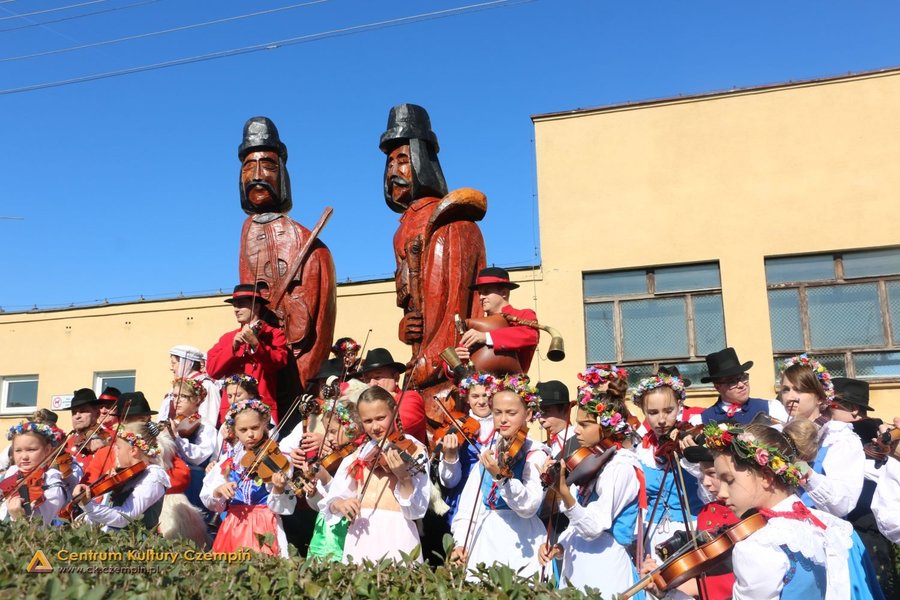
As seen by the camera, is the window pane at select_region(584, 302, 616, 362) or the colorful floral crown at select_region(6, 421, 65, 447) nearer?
the colorful floral crown at select_region(6, 421, 65, 447)

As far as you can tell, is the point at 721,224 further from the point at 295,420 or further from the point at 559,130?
the point at 295,420

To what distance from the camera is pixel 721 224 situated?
42.5 feet

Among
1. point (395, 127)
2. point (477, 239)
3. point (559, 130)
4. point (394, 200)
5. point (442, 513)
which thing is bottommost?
point (442, 513)

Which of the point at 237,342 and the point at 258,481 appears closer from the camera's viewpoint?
the point at 258,481

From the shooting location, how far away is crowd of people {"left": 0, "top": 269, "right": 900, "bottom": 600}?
3.18m

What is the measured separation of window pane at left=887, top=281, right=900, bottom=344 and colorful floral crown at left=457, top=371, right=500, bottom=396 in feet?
31.5

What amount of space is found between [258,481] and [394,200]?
3.57 metres

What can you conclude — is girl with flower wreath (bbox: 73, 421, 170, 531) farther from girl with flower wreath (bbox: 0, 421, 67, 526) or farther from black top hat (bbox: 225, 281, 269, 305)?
black top hat (bbox: 225, 281, 269, 305)

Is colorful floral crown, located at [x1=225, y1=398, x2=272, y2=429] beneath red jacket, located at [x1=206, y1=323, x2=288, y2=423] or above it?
beneath

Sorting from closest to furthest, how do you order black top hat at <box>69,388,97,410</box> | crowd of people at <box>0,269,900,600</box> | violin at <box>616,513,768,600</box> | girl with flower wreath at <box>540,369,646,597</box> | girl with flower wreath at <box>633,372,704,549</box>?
1. violin at <box>616,513,768,600</box>
2. crowd of people at <box>0,269,900,600</box>
3. girl with flower wreath at <box>540,369,646,597</box>
4. girl with flower wreath at <box>633,372,704,549</box>
5. black top hat at <box>69,388,97,410</box>

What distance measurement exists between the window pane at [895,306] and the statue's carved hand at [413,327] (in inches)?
351

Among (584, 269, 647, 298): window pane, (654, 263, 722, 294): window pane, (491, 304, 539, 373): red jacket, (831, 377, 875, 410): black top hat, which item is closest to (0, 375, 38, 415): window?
(584, 269, 647, 298): window pane

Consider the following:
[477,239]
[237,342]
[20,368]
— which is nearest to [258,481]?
[237,342]

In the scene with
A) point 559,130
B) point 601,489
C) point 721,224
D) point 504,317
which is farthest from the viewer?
point 559,130
